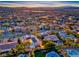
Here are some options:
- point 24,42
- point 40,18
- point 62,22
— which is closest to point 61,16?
point 62,22

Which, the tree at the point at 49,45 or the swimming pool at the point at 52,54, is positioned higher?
the tree at the point at 49,45

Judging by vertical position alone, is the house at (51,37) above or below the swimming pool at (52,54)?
above

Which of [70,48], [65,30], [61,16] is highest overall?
[61,16]

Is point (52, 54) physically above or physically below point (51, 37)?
below

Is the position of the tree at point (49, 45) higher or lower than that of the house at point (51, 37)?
lower

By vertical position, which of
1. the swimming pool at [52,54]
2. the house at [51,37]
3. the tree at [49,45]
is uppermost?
the house at [51,37]

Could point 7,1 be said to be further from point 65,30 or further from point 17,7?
point 65,30

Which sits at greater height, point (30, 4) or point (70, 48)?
point (30, 4)

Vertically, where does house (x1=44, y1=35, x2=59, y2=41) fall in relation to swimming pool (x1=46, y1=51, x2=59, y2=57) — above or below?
above

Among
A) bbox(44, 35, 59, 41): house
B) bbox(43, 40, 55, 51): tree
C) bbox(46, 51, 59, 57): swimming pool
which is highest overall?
bbox(44, 35, 59, 41): house

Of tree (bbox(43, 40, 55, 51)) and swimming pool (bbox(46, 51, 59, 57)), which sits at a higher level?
tree (bbox(43, 40, 55, 51))

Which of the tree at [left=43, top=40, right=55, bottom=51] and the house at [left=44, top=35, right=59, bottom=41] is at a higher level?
the house at [left=44, top=35, right=59, bottom=41]
